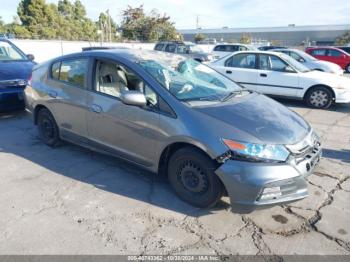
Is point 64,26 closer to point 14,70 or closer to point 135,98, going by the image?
point 14,70

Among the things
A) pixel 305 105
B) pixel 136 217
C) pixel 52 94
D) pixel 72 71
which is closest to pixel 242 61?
pixel 305 105

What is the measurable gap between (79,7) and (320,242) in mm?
50956

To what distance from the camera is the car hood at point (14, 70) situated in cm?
645

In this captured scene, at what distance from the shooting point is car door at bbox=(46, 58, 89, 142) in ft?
Answer: 13.5

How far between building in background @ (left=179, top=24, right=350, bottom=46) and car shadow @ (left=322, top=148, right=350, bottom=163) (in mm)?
49643

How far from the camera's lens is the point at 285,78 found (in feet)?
26.4

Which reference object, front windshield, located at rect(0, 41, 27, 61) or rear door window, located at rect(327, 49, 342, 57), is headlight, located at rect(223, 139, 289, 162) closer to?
front windshield, located at rect(0, 41, 27, 61)

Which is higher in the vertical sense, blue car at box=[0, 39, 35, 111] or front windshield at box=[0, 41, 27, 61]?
front windshield at box=[0, 41, 27, 61]

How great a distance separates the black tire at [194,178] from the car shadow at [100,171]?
0.13 meters

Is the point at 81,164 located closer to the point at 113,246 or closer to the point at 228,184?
the point at 113,246

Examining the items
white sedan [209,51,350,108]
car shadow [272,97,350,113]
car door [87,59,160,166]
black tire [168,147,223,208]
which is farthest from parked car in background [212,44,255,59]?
black tire [168,147,223,208]

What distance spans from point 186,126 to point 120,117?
94cm

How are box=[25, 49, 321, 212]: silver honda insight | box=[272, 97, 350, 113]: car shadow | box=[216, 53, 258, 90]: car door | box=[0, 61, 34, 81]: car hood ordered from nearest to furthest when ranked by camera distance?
box=[25, 49, 321, 212]: silver honda insight → box=[0, 61, 34, 81]: car hood → box=[272, 97, 350, 113]: car shadow → box=[216, 53, 258, 90]: car door

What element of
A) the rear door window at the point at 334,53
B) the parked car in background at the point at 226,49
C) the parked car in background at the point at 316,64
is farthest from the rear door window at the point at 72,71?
the rear door window at the point at 334,53
